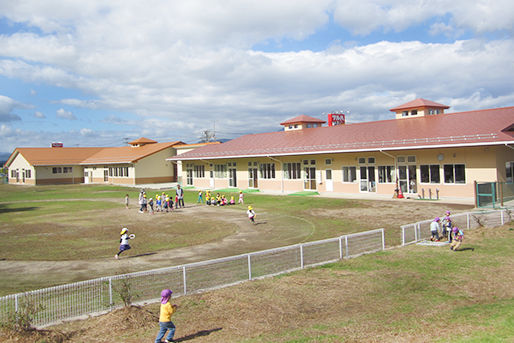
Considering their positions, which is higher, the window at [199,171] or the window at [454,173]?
the window at [199,171]

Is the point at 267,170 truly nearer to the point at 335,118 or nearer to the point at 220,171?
the point at 220,171

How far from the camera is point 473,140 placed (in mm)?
25531

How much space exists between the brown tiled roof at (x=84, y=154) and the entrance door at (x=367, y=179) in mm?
31092

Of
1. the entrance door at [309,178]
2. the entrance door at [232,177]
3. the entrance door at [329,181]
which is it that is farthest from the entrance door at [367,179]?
the entrance door at [232,177]

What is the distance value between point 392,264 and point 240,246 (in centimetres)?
580

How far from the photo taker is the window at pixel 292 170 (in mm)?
37250

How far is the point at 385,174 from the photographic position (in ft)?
102

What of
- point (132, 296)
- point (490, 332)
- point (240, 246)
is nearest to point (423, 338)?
point (490, 332)

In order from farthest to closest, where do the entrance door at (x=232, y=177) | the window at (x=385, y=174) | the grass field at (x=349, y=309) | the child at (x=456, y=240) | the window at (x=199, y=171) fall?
the window at (x=199, y=171) < the entrance door at (x=232, y=177) < the window at (x=385, y=174) < the child at (x=456, y=240) < the grass field at (x=349, y=309)

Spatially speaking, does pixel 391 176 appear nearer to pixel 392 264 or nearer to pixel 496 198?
pixel 496 198

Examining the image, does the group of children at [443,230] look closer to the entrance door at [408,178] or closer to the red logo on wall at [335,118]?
the entrance door at [408,178]

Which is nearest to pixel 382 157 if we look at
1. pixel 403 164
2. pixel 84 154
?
pixel 403 164

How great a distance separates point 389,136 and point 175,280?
25.8m

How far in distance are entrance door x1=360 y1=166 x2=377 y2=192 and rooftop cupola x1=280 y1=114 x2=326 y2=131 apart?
1816cm
